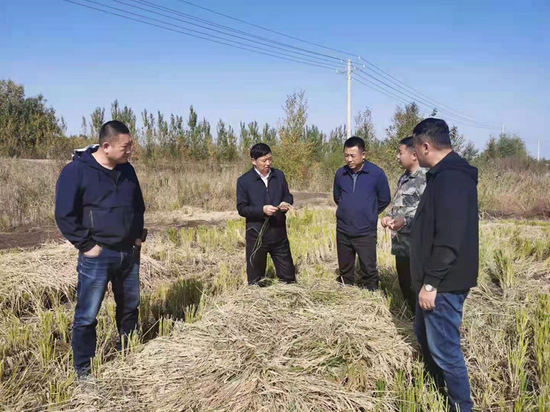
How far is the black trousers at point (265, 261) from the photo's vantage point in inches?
167

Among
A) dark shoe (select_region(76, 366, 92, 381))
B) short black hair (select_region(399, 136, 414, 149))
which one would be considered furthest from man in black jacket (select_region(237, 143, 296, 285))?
dark shoe (select_region(76, 366, 92, 381))

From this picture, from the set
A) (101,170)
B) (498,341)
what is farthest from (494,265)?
(101,170)

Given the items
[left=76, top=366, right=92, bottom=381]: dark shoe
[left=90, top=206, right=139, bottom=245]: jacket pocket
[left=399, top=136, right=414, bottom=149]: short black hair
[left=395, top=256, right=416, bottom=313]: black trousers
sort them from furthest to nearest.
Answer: [left=395, top=256, right=416, bottom=313]: black trousers
[left=399, top=136, right=414, bottom=149]: short black hair
[left=90, top=206, right=139, bottom=245]: jacket pocket
[left=76, top=366, right=92, bottom=381]: dark shoe

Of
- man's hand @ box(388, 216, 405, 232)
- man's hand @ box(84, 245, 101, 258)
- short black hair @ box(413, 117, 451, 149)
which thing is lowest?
man's hand @ box(84, 245, 101, 258)

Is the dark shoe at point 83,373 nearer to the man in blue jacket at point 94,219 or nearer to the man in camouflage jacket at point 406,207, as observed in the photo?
the man in blue jacket at point 94,219

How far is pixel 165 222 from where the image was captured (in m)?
10.7

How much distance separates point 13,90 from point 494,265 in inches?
1200

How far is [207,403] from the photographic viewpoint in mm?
2391

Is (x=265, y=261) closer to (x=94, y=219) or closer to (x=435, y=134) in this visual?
(x=94, y=219)

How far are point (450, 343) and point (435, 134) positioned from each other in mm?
1184

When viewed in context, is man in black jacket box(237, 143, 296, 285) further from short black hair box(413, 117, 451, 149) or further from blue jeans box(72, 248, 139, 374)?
short black hair box(413, 117, 451, 149)

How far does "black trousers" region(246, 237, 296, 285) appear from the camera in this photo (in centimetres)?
423

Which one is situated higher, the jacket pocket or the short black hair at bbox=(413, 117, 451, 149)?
the short black hair at bbox=(413, 117, 451, 149)

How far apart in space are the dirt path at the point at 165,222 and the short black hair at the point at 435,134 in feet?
22.0
